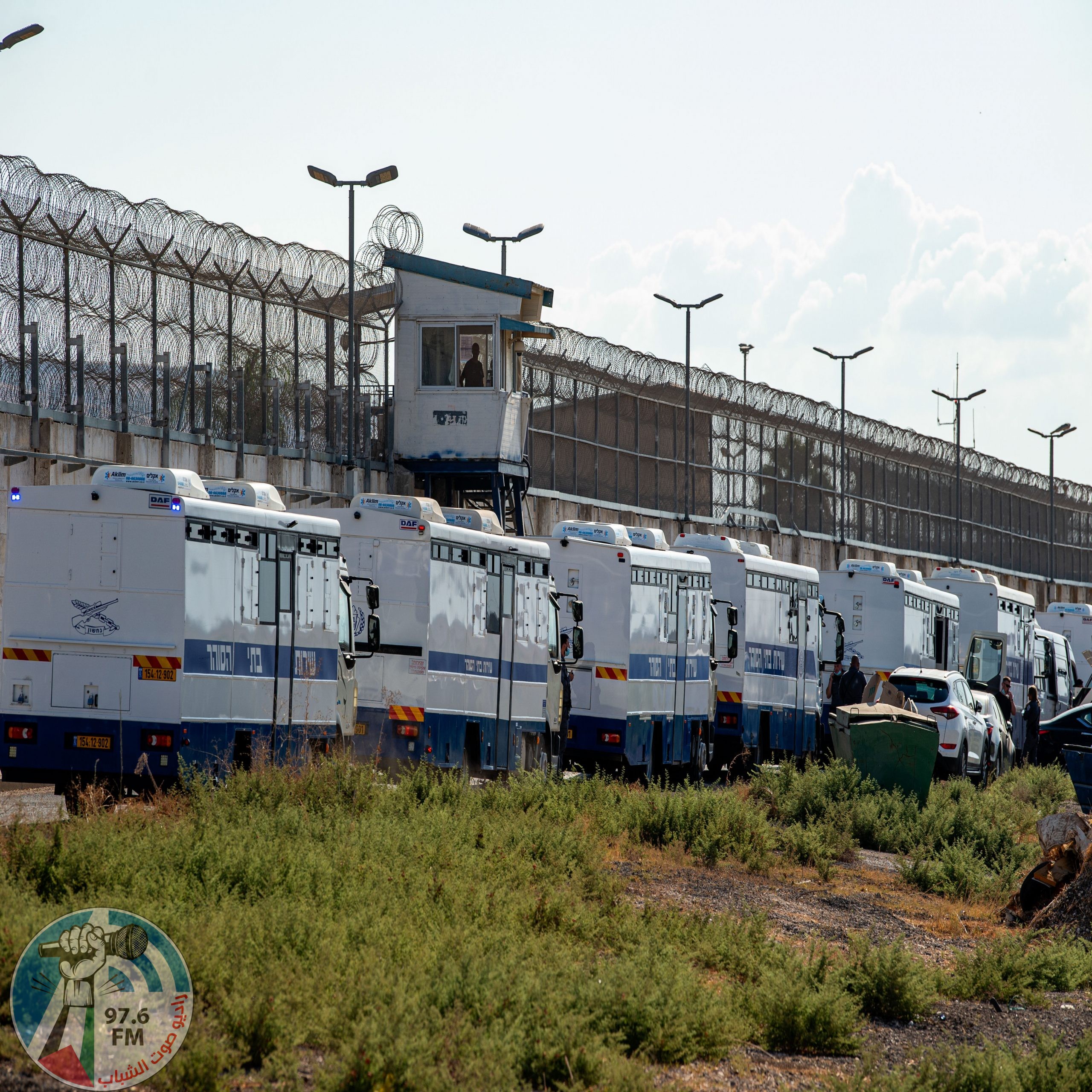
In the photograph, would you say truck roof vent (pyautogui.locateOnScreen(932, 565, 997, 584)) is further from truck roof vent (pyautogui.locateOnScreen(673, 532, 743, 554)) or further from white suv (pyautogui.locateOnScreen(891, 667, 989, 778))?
white suv (pyautogui.locateOnScreen(891, 667, 989, 778))

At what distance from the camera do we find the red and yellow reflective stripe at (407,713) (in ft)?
61.0

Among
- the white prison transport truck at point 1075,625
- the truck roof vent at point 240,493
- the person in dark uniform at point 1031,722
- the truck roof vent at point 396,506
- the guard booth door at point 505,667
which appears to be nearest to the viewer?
the truck roof vent at point 240,493

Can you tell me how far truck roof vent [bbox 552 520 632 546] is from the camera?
74.7 feet

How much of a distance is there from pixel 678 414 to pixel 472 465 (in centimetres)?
1326

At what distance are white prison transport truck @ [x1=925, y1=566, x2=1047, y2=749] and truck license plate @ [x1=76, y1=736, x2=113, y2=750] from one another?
24.8m

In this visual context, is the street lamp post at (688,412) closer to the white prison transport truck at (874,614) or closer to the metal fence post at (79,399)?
the white prison transport truck at (874,614)

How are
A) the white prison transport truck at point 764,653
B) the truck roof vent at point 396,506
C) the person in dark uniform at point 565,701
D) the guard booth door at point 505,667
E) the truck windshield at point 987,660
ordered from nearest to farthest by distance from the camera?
the truck roof vent at point 396,506 < the guard booth door at point 505,667 < the person in dark uniform at point 565,701 < the white prison transport truck at point 764,653 < the truck windshield at point 987,660

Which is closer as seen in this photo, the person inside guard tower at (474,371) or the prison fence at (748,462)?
the person inside guard tower at (474,371)

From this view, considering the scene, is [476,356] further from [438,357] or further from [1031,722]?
[1031,722]

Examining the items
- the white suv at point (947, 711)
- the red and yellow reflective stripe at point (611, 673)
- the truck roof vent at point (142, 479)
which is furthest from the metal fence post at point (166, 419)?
the white suv at point (947, 711)

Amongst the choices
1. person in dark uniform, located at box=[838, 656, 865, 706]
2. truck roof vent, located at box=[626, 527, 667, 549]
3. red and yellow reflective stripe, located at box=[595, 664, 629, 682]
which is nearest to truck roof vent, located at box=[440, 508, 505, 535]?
red and yellow reflective stripe, located at box=[595, 664, 629, 682]

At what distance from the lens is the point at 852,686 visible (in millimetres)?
28141

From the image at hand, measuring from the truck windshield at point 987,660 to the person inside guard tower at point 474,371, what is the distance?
1247 cm

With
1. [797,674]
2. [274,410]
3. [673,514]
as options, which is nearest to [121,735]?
[274,410]
